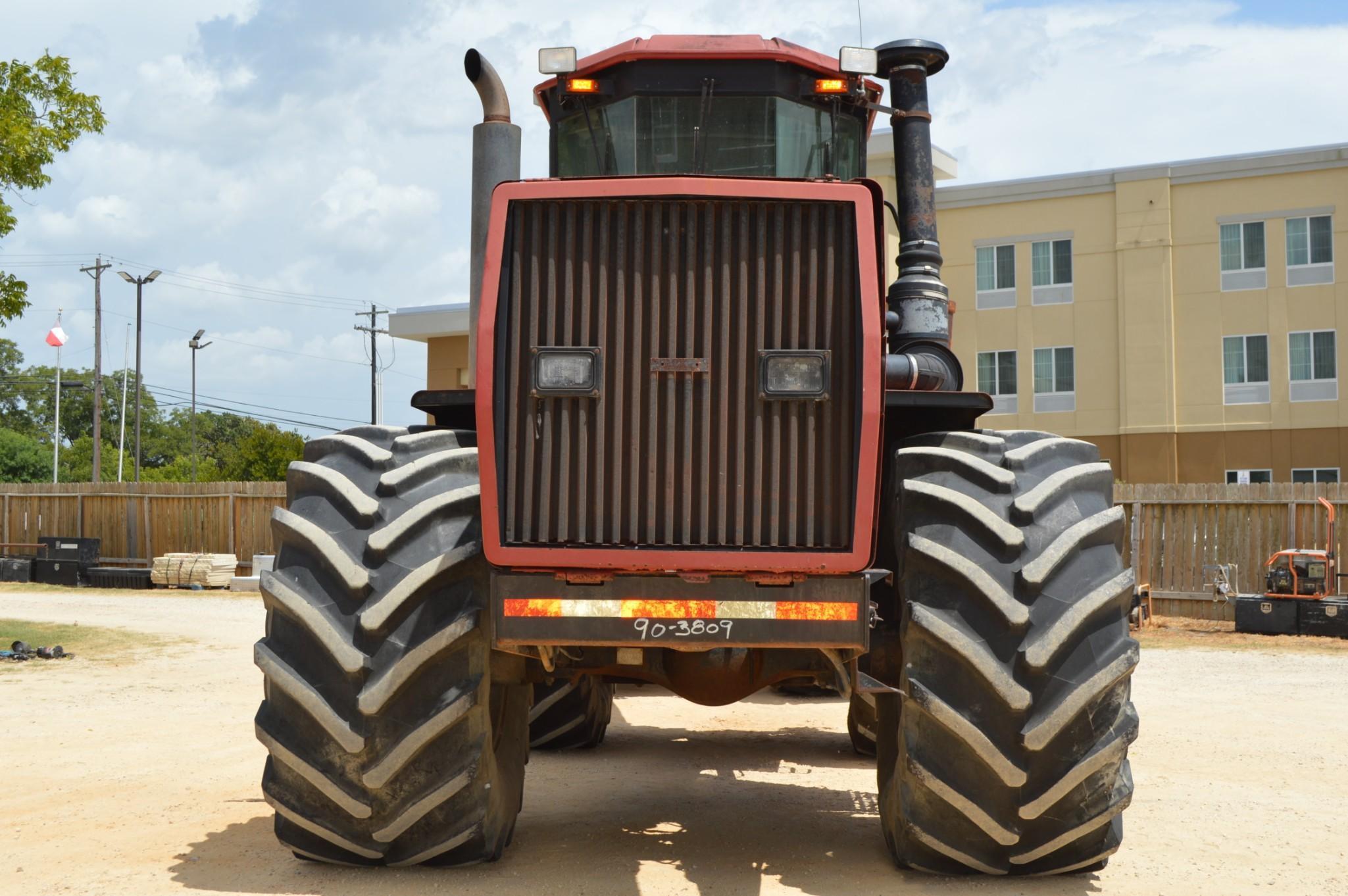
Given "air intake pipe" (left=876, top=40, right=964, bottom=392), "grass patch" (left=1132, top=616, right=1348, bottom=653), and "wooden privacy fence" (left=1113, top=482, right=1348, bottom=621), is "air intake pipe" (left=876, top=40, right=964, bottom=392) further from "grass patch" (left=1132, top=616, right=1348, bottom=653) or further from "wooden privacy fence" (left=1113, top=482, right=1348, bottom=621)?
"wooden privacy fence" (left=1113, top=482, right=1348, bottom=621)

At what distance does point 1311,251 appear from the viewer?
3266 centimetres

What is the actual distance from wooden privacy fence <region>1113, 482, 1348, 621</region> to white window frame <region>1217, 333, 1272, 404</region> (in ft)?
39.1

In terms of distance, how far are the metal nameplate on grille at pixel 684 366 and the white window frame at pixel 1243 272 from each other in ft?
105

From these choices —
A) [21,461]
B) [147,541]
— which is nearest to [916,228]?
[147,541]

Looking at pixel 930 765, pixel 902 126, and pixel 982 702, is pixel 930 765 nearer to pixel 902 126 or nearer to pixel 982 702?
pixel 982 702

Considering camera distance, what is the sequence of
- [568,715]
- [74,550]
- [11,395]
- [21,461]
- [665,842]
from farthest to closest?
[11,395]
[21,461]
[74,550]
[568,715]
[665,842]

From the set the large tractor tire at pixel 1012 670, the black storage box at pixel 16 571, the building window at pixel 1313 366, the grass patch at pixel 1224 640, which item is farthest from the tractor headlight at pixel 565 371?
the building window at pixel 1313 366

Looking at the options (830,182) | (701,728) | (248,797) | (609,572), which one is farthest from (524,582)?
(701,728)

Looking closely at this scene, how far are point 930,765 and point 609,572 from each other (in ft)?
4.36

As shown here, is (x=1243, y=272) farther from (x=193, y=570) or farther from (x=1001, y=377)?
(x=193, y=570)

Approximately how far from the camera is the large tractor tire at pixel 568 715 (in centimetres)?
818

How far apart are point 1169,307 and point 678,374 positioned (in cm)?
3170

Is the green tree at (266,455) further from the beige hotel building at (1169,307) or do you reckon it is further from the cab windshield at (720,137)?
the cab windshield at (720,137)

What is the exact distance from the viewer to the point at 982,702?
459cm
